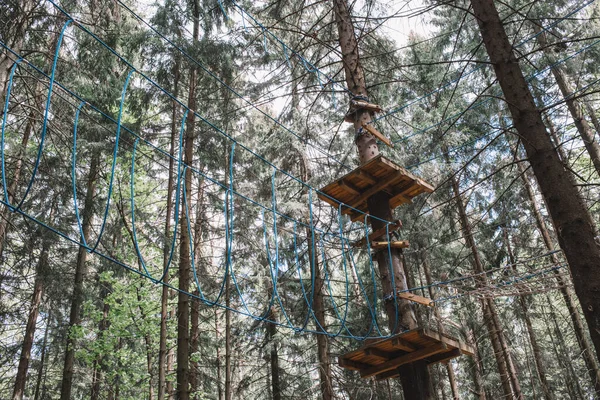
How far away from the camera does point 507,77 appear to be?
3930mm

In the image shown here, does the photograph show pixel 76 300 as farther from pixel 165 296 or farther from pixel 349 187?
pixel 349 187

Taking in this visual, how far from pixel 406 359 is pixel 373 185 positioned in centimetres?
193

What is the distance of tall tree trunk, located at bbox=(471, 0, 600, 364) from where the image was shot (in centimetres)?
312

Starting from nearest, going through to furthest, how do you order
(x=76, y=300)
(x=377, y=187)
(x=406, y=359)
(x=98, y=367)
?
(x=406, y=359) → (x=377, y=187) → (x=76, y=300) → (x=98, y=367)

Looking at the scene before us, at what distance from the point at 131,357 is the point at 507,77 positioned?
421 inches

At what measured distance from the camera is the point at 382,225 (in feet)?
17.9

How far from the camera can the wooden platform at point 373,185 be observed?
5.25 m

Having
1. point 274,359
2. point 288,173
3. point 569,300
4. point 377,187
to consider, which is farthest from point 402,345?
point 274,359

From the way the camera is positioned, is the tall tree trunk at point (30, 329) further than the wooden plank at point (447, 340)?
Yes

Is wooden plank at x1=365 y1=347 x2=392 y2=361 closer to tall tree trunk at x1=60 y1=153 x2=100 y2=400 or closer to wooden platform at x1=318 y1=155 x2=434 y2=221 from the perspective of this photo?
wooden platform at x1=318 y1=155 x2=434 y2=221

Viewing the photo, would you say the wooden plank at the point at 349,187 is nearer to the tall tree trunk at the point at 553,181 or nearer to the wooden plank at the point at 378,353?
the wooden plank at the point at 378,353

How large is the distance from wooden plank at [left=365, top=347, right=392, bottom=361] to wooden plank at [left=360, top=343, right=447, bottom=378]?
2.4 inches

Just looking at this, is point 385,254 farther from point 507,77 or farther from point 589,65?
point 589,65

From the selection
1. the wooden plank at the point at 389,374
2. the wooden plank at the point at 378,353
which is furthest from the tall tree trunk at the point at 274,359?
the wooden plank at the point at 378,353
